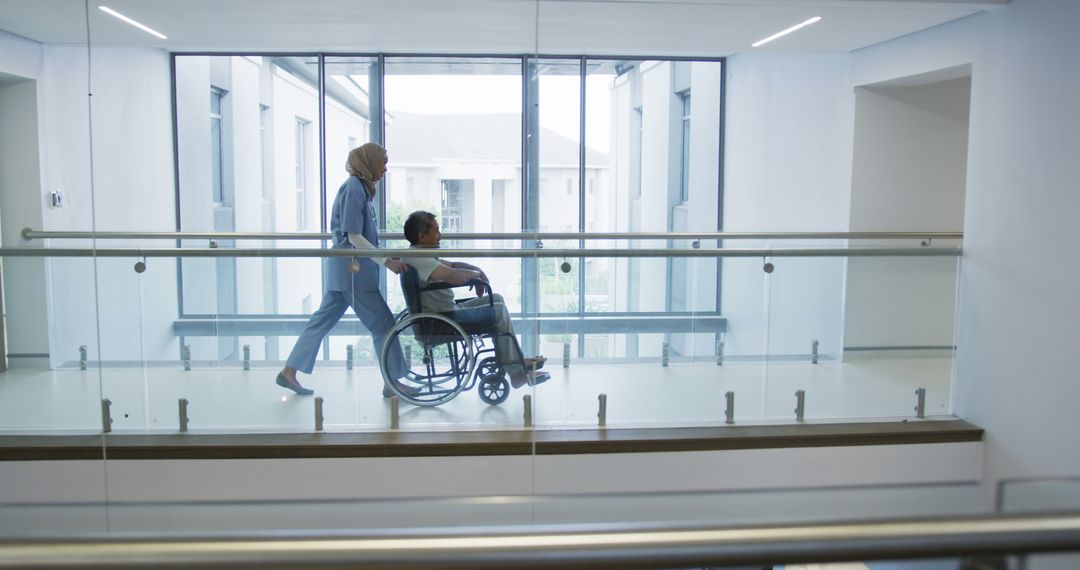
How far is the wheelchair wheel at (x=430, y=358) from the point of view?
407cm

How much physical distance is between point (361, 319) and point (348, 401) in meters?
0.43

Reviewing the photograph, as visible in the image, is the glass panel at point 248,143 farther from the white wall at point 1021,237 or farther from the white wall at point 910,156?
the white wall at point 1021,237

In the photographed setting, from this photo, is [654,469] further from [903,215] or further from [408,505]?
[408,505]

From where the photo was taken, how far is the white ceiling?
421 cm

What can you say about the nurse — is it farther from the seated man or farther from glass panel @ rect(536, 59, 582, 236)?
glass panel @ rect(536, 59, 582, 236)

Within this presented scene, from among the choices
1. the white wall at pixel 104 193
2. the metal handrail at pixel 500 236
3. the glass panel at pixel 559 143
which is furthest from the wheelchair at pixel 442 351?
the glass panel at pixel 559 143

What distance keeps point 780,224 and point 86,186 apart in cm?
499

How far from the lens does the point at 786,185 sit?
679 centimetres

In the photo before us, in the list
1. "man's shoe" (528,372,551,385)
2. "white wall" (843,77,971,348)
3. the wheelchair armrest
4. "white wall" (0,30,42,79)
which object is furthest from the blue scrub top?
"white wall" (843,77,971,348)

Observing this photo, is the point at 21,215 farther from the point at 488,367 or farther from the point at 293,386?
the point at 488,367

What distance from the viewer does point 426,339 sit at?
13.4 feet

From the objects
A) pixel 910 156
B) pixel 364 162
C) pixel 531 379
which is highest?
pixel 910 156

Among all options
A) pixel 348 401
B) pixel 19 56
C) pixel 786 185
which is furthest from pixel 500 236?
pixel 19 56

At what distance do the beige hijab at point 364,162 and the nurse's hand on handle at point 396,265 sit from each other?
47cm
